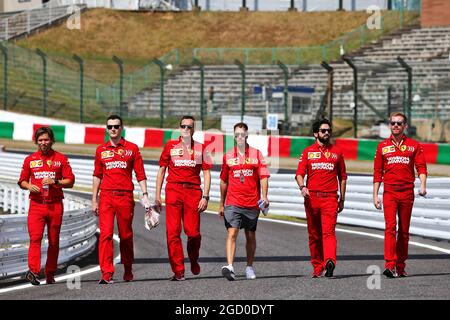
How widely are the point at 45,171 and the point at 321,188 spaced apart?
10.1 ft

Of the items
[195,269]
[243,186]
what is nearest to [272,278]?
[195,269]

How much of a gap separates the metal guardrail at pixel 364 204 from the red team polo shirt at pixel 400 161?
512 cm

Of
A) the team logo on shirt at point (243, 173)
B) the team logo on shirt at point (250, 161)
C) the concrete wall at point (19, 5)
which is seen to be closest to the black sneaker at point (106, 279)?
the team logo on shirt at point (243, 173)

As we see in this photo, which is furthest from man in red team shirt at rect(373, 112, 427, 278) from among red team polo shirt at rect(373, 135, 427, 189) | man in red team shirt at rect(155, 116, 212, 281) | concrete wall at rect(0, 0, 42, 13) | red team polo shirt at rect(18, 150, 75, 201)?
concrete wall at rect(0, 0, 42, 13)

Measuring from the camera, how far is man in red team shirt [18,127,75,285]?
1239 cm

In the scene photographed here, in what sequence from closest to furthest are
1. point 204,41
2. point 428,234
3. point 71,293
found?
point 71,293
point 428,234
point 204,41

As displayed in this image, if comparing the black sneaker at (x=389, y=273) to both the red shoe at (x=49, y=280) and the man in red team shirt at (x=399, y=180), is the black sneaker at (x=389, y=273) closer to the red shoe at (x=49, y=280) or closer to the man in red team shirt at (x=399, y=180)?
the man in red team shirt at (x=399, y=180)

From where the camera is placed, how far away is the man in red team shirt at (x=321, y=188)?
500 inches

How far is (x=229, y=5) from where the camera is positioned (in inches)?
2916

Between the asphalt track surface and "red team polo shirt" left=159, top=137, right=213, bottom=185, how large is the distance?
1133 millimetres

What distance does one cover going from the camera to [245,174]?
1263 centimetres

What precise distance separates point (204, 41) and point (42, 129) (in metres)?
56.7
